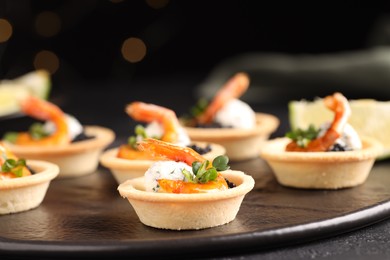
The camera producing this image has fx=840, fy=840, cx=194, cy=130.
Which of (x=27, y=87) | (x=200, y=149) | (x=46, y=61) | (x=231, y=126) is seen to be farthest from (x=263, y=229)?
(x=46, y=61)

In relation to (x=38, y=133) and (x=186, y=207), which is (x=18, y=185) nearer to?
(x=186, y=207)

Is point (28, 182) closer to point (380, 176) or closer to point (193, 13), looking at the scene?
point (380, 176)

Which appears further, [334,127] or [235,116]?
[235,116]

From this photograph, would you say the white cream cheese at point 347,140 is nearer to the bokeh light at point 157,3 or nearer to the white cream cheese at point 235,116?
the white cream cheese at point 235,116

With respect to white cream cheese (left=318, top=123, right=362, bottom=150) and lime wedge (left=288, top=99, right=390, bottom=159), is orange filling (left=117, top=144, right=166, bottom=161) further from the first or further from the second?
lime wedge (left=288, top=99, right=390, bottom=159)

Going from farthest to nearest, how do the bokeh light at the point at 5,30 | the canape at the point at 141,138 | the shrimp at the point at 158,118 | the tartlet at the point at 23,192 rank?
the bokeh light at the point at 5,30 → the shrimp at the point at 158,118 → the canape at the point at 141,138 → the tartlet at the point at 23,192

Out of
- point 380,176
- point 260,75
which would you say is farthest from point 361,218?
point 260,75

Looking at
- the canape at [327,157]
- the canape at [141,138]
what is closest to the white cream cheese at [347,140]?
the canape at [327,157]

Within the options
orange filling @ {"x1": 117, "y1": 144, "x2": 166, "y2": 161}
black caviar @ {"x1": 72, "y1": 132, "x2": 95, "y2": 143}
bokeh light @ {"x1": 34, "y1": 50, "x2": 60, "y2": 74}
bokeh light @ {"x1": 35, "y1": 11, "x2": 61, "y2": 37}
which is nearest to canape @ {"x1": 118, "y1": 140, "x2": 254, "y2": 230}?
orange filling @ {"x1": 117, "y1": 144, "x2": 166, "y2": 161}
